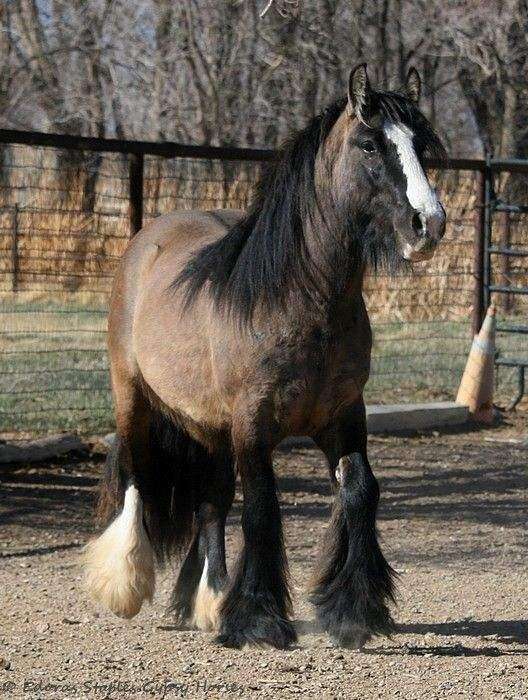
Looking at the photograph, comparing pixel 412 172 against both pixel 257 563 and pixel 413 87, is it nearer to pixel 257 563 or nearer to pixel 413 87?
pixel 413 87

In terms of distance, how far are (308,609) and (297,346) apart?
1301 millimetres

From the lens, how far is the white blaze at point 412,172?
4129 mm

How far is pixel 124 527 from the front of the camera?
5.27m

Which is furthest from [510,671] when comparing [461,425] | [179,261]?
[461,425]

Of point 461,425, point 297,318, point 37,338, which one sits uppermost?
point 297,318

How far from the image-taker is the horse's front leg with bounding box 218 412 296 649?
14.7 ft

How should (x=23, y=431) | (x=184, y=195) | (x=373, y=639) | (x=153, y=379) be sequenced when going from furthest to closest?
(x=184, y=195) < (x=23, y=431) < (x=153, y=379) < (x=373, y=639)

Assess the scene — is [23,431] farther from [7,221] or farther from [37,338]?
[7,221]

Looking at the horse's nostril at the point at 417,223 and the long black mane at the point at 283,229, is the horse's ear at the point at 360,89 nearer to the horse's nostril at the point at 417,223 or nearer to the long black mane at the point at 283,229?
the long black mane at the point at 283,229

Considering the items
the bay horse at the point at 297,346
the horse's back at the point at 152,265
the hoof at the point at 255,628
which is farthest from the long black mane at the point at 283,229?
the hoof at the point at 255,628

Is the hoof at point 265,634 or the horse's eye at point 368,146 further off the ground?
the horse's eye at point 368,146

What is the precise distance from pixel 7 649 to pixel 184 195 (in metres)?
5.41

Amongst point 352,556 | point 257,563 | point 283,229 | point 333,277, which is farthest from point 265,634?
point 283,229

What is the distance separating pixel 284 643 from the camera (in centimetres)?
443
